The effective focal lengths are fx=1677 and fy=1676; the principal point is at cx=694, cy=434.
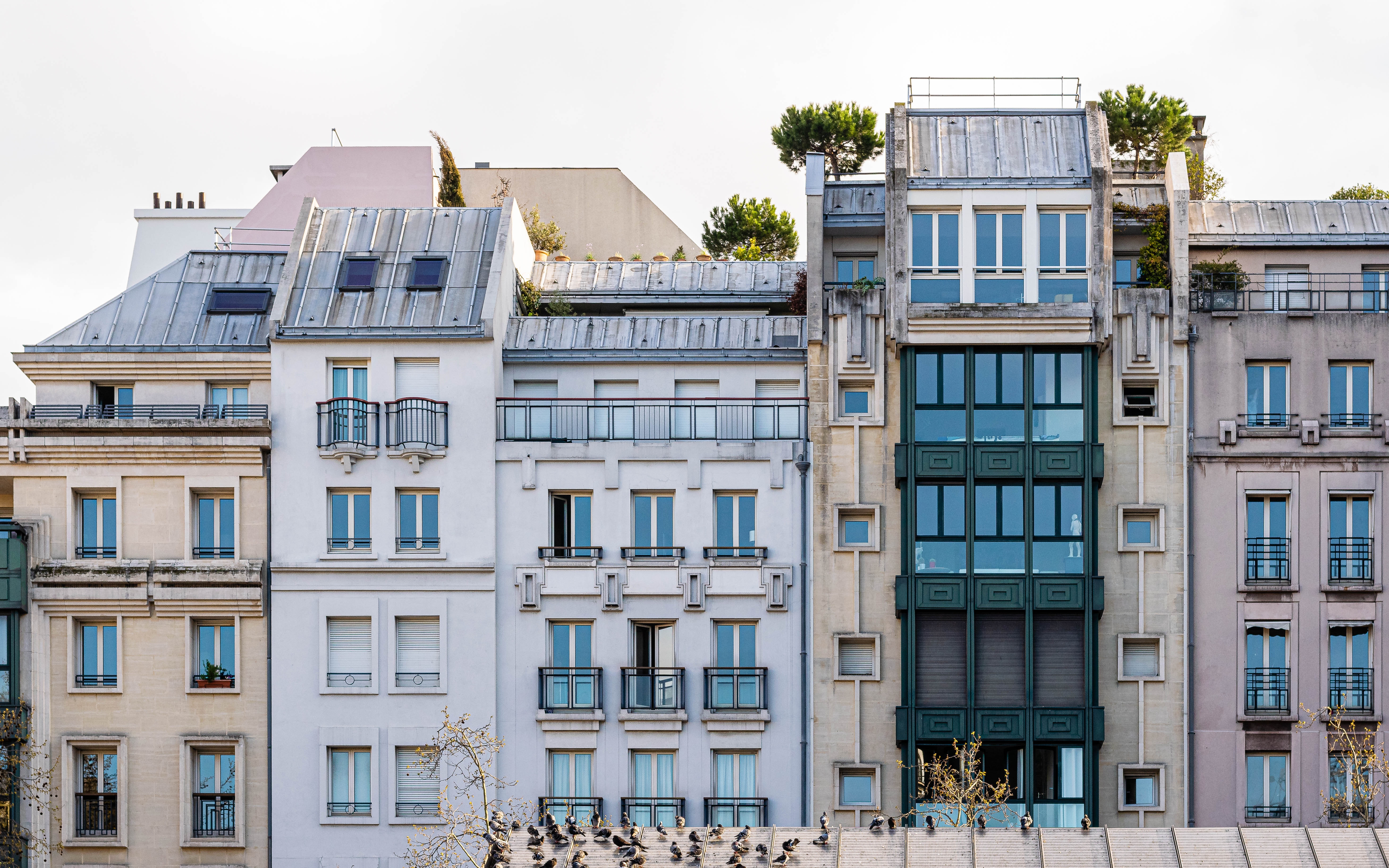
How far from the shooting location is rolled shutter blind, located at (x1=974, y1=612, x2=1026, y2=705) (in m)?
47.3

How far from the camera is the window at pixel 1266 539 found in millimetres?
47406

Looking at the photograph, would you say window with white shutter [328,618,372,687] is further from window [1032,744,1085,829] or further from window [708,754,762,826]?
window [1032,744,1085,829]

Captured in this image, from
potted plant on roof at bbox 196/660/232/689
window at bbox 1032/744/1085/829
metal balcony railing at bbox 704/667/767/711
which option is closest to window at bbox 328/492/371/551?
potted plant on roof at bbox 196/660/232/689

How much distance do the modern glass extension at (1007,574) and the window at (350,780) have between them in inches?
596

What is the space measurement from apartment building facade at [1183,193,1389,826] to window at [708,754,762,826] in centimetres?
1232

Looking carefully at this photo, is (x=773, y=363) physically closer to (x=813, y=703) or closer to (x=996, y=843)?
(x=813, y=703)

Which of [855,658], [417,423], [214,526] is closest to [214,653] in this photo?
[214,526]

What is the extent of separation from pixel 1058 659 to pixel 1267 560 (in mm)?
6561

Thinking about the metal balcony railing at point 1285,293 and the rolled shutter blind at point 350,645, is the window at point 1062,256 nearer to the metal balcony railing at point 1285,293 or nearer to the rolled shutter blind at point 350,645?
the metal balcony railing at point 1285,293

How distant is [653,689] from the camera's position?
47812mm

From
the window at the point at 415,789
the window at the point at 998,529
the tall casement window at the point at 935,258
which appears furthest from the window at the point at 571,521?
the tall casement window at the point at 935,258

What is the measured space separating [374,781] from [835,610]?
1389 centimetres

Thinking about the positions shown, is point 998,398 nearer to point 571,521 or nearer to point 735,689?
point 735,689

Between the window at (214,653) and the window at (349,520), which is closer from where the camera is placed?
the window at (214,653)
